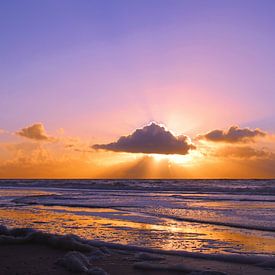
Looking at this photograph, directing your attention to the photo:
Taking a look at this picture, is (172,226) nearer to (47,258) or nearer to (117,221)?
(117,221)

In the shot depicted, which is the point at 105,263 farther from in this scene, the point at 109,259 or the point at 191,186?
the point at 191,186

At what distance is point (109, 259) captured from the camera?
367 inches

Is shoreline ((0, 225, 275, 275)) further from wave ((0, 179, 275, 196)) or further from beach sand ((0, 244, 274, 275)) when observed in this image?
wave ((0, 179, 275, 196))

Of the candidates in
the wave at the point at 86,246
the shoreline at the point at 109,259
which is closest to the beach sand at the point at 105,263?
the shoreline at the point at 109,259

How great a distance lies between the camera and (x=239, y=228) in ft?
48.7

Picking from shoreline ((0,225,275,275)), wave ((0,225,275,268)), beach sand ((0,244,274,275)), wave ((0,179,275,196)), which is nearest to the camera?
beach sand ((0,244,274,275))

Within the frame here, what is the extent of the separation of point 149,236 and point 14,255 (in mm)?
4315

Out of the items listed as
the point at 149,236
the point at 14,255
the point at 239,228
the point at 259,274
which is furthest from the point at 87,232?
the point at 259,274

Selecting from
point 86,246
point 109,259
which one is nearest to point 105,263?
point 109,259

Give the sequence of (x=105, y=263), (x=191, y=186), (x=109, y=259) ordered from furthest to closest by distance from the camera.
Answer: (x=191, y=186), (x=109, y=259), (x=105, y=263)

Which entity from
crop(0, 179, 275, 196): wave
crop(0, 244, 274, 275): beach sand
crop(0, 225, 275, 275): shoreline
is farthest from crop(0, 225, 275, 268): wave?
crop(0, 179, 275, 196): wave

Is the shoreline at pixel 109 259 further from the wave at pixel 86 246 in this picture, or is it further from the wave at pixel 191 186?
the wave at pixel 191 186

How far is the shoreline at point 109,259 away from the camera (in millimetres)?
8414

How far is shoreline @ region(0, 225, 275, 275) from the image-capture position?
841 cm
